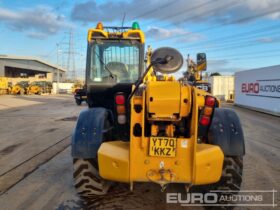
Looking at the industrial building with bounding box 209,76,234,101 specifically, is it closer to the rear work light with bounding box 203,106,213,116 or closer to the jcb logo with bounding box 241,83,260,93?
the jcb logo with bounding box 241,83,260,93

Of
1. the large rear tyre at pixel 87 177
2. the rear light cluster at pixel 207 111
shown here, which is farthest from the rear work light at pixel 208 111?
the large rear tyre at pixel 87 177

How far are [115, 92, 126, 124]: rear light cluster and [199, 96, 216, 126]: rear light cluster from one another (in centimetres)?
102

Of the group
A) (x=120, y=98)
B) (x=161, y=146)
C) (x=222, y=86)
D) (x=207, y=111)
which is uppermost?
(x=120, y=98)

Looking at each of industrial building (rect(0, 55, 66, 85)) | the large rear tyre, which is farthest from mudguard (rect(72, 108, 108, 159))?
industrial building (rect(0, 55, 66, 85))

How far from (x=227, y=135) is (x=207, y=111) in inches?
21.1

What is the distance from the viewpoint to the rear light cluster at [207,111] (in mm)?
4398

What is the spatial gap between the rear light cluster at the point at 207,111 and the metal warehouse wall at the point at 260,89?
1752 centimetres

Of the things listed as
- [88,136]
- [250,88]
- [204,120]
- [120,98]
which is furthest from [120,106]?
[250,88]

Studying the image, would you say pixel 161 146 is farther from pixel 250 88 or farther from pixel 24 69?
pixel 24 69

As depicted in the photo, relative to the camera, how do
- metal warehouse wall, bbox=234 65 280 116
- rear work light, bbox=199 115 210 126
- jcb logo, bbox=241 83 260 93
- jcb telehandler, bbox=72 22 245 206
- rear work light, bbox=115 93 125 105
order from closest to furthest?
jcb telehandler, bbox=72 22 245 206 → rear work light, bbox=199 115 210 126 → rear work light, bbox=115 93 125 105 → metal warehouse wall, bbox=234 65 280 116 → jcb logo, bbox=241 83 260 93

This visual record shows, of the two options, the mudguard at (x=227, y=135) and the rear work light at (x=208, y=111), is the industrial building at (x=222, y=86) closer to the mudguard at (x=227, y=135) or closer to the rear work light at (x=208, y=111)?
the mudguard at (x=227, y=135)

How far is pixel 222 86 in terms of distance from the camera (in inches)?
1613

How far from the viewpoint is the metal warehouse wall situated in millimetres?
21141

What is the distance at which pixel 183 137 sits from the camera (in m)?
4.42
